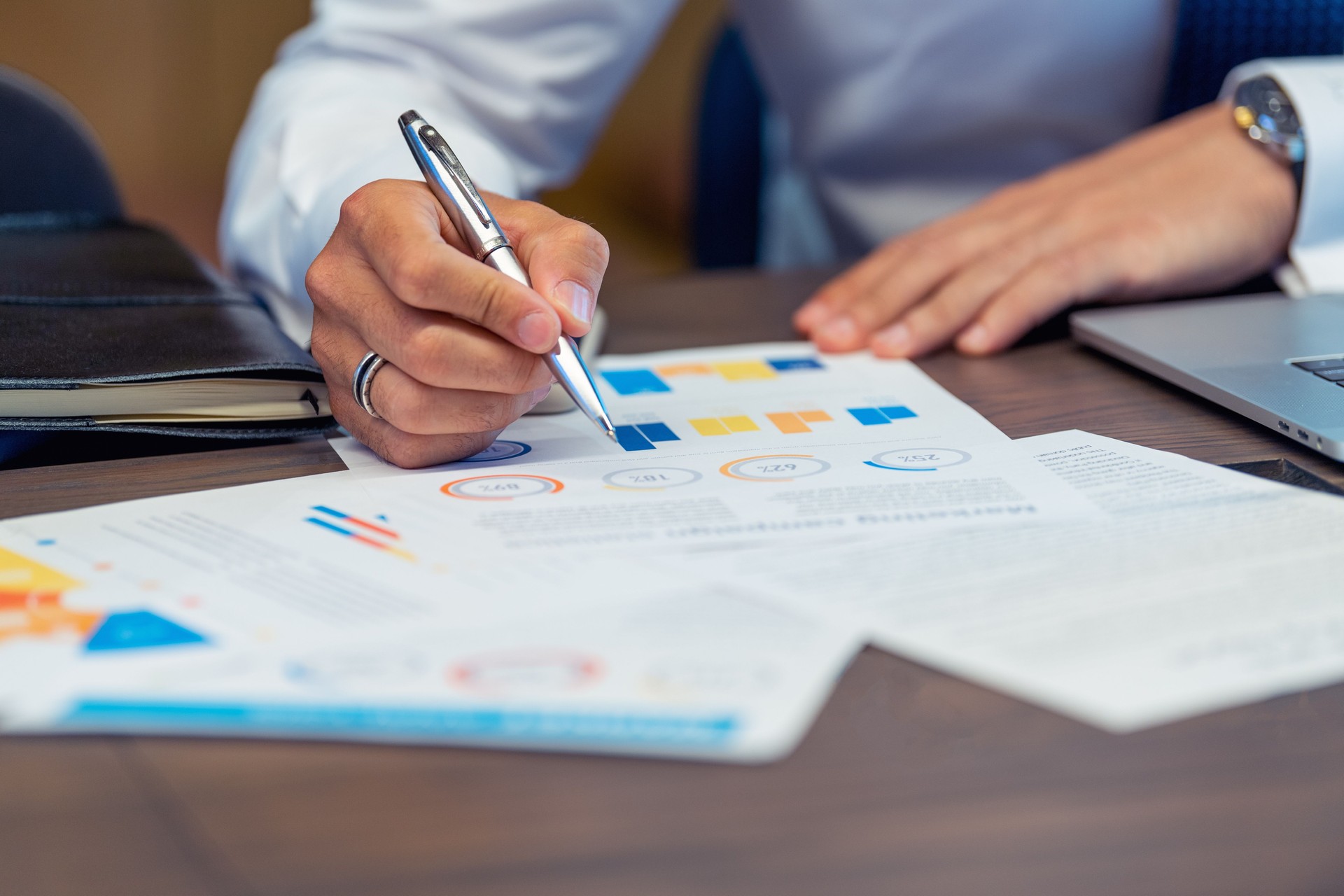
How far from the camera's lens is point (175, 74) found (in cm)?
347

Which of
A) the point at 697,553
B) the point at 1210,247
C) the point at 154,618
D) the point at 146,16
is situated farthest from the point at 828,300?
the point at 146,16

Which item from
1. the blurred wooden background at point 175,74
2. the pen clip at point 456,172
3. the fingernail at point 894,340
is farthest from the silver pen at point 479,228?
the blurred wooden background at point 175,74

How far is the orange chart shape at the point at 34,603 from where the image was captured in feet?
1.06

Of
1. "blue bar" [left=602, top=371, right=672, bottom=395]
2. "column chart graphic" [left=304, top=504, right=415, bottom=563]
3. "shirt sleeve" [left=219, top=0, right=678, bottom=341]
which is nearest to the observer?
"column chart graphic" [left=304, top=504, right=415, bottom=563]

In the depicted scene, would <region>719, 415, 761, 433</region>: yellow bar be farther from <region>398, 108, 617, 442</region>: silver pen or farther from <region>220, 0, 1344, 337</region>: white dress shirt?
<region>220, 0, 1344, 337</region>: white dress shirt

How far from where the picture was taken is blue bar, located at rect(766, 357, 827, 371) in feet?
2.04

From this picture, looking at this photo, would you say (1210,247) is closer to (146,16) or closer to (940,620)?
(940,620)

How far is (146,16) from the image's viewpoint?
133 inches

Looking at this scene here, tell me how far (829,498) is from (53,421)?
31 centimetres

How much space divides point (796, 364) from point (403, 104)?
352 mm

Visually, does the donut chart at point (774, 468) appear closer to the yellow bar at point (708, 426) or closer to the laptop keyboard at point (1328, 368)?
the yellow bar at point (708, 426)

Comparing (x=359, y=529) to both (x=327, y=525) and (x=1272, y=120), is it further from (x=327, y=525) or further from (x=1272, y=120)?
(x=1272, y=120)

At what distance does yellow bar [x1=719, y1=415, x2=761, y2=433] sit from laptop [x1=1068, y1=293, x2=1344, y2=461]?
0.21 metres

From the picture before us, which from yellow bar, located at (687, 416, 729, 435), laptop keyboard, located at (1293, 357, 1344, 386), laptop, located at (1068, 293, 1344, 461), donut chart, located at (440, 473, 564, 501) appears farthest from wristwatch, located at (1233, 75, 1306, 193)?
donut chart, located at (440, 473, 564, 501)
